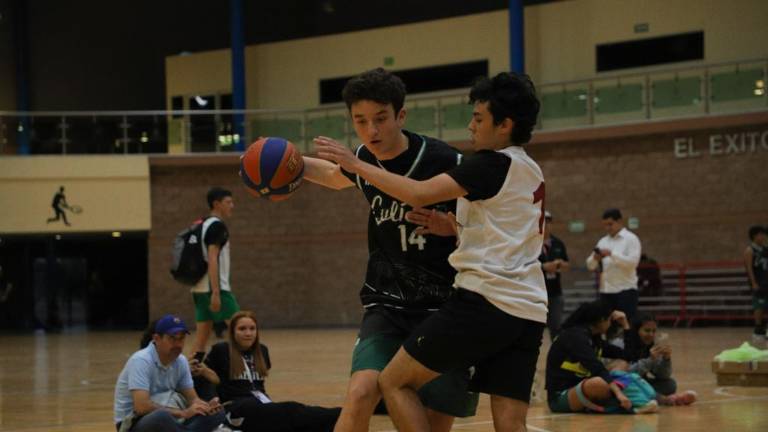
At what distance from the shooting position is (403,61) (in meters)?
29.6

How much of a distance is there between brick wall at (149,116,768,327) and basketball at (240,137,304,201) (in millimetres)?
19079

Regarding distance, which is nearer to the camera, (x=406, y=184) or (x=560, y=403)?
(x=406, y=184)

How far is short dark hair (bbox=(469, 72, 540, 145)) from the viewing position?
14.0ft

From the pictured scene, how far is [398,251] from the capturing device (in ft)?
15.2

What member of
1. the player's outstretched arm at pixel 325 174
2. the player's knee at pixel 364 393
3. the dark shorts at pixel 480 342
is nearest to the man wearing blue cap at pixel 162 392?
the player's outstretched arm at pixel 325 174

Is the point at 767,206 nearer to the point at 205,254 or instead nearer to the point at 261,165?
the point at 205,254

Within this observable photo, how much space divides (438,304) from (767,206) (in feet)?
64.4

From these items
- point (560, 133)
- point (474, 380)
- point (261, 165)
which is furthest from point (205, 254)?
point (560, 133)

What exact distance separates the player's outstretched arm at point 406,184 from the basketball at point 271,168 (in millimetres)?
771

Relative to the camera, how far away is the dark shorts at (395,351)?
14.7ft

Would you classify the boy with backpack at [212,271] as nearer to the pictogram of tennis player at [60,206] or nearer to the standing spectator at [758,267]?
the standing spectator at [758,267]

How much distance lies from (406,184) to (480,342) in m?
0.68

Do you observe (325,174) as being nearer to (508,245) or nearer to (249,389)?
(508,245)

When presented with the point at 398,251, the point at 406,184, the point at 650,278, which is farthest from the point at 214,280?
the point at 650,278
